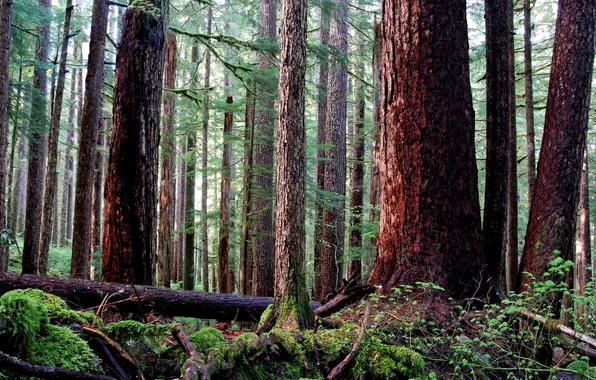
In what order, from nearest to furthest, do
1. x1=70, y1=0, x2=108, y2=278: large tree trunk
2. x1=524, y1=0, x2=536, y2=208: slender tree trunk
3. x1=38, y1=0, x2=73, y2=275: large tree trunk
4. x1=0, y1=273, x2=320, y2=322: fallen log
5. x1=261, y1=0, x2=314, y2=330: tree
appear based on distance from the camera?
x1=261, y1=0, x2=314, y2=330: tree, x1=0, y1=273, x2=320, y2=322: fallen log, x1=70, y1=0, x2=108, y2=278: large tree trunk, x1=38, y1=0, x2=73, y2=275: large tree trunk, x1=524, y1=0, x2=536, y2=208: slender tree trunk

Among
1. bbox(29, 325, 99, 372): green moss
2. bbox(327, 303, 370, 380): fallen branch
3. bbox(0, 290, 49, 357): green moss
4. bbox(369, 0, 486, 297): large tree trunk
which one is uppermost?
bbox(369, 0, 486, 297): large tree trunk

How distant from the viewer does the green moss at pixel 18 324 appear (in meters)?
1.96

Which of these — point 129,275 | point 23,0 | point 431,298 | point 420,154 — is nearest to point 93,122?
point 129,275

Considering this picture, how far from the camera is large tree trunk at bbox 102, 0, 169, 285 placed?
6.91m

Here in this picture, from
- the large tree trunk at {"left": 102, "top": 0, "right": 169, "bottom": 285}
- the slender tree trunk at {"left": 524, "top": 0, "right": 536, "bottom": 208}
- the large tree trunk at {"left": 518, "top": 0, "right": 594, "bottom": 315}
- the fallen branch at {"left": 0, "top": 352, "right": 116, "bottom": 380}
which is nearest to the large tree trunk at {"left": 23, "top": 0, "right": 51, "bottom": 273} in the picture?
the large tree trunk at {"left": 102, "top": 0, "right": 169, "bottom": 285}

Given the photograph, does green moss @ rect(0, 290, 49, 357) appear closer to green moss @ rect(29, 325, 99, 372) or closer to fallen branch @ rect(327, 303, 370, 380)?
green moss @ rect(29, 325, 99, 372)

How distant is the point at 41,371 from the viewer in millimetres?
1849

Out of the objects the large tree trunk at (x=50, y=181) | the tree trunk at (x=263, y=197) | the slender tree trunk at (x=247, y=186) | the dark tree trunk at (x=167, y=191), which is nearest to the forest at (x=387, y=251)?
the large tree trunk at (x=50, y=181)

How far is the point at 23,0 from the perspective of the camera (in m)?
14.5

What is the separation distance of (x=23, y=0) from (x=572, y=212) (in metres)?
16.9

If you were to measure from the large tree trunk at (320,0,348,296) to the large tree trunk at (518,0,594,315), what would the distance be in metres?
7.66

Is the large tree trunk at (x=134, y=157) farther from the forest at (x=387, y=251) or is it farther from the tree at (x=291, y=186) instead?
the tree at (x=291, y=186)

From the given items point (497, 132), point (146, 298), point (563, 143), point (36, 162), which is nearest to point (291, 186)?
point (146, 298)

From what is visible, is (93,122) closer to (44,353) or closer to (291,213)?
(291,213)
